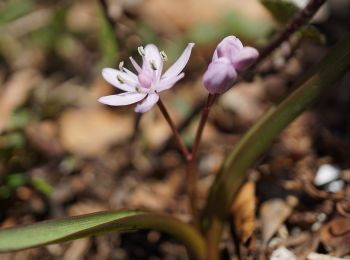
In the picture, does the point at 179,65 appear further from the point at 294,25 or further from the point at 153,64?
the point at 294,25

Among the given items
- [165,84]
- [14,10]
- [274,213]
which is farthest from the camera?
[14,10]

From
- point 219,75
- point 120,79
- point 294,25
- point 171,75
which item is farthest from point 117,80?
point 294,25

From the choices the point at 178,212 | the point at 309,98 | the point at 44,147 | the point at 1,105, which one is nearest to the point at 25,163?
the point at 44,147

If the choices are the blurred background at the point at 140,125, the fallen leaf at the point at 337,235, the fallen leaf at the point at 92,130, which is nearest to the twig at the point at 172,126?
the blurred background at the point at 140,125

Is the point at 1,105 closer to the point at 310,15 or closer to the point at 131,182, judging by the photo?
the point at 131,182

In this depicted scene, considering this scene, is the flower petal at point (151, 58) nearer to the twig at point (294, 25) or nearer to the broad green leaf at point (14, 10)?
the twig at point (294, 25)

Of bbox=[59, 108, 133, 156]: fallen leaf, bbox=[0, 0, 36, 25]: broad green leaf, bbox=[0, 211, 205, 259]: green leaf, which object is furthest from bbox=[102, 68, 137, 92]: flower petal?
bbox=[59, 108, 133, 156]: fallen leaf
